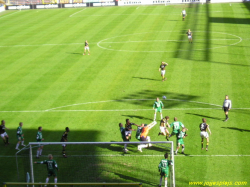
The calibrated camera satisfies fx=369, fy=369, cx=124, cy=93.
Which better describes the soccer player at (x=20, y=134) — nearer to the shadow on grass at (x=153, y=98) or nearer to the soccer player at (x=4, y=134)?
the soccer player at (x=4, y=134)

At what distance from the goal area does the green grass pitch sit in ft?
0.55

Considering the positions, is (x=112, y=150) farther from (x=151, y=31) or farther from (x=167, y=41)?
(x=151, y=31)

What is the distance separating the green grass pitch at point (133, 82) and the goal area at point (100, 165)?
166 mm

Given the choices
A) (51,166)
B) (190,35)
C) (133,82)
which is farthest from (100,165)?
(190,35)

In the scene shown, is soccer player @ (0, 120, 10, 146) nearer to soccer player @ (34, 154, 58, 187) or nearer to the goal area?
the goal area

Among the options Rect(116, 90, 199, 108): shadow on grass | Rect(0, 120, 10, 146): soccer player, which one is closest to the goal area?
Rect(0, 120, 10, 146): soccer player

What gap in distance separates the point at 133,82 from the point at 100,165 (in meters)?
14.9

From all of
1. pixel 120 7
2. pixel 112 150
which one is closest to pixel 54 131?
pixel 112 150

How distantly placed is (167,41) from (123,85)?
15.6 metres

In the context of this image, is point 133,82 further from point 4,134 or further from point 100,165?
point 100,165

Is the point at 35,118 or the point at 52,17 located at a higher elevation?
the point at 52,17

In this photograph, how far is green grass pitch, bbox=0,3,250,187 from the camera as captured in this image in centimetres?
2114

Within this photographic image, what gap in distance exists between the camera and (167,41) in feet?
152

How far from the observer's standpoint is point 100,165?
19609 millimetres
